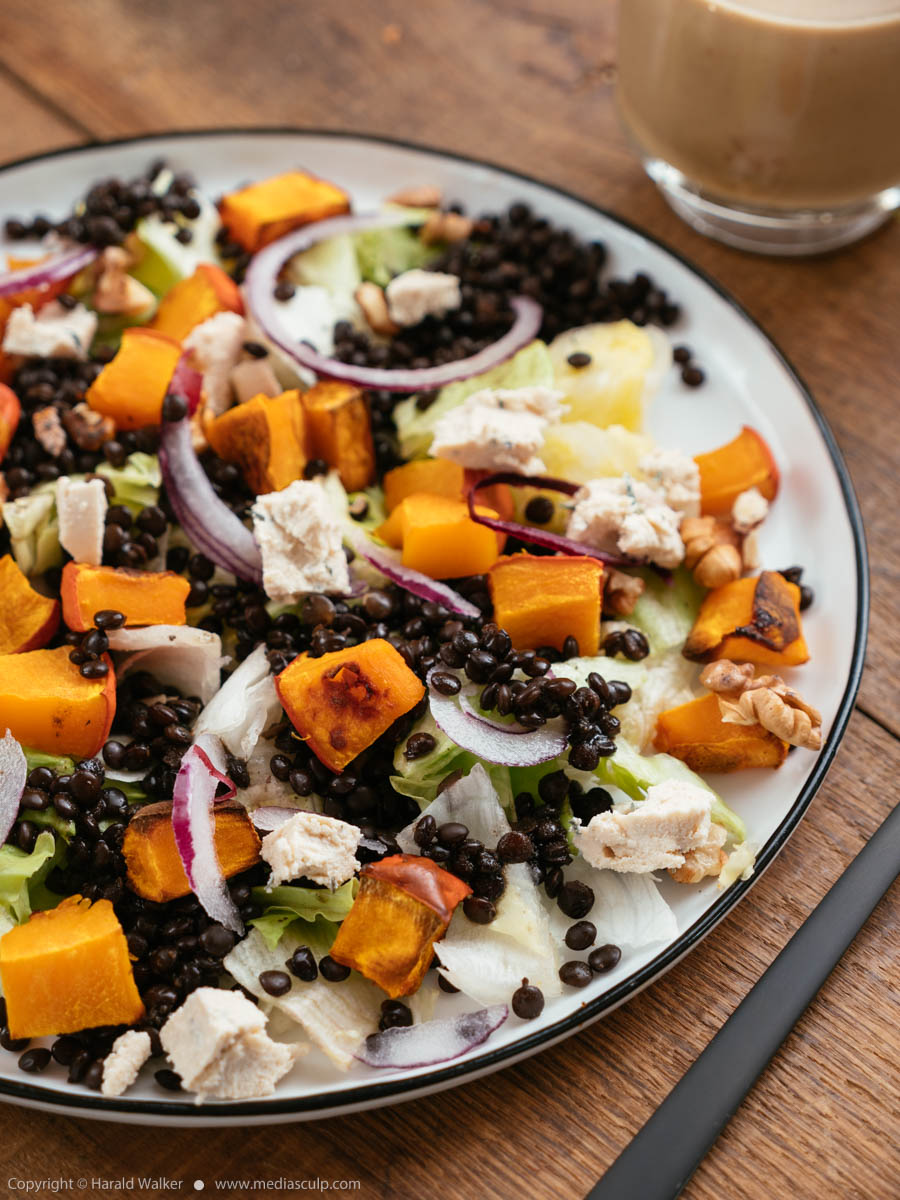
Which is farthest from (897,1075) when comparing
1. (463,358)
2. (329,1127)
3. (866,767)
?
(463,358)

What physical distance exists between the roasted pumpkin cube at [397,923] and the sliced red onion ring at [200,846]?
0.77 ft

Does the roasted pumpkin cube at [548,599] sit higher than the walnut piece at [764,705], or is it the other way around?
the roasted pumpkin cube at [548,599]

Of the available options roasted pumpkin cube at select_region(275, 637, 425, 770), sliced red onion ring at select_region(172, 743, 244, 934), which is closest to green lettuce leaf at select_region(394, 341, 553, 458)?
roasted pumpkin cube at select_region(275, 637, 425, 770)

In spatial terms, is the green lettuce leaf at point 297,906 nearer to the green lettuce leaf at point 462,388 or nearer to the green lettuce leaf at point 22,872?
the green lettuce leaf at point 22,872

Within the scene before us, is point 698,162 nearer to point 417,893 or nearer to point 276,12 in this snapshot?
point 276,12

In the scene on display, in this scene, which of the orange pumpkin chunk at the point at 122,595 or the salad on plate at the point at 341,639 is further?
the orange pumpkin chunk at the point at 122,595

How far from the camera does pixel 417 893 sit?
218cm

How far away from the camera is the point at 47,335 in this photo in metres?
3.02

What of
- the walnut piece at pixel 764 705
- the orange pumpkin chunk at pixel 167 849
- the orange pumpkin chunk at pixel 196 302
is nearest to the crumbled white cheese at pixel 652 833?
the walnut piece at pixel 764 705

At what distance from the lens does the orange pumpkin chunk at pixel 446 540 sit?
2.65 m

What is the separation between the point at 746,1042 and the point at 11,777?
1.59 meters

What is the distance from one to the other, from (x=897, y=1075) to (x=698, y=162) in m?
2.57

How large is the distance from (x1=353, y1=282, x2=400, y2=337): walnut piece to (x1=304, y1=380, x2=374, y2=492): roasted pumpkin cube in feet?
1.10

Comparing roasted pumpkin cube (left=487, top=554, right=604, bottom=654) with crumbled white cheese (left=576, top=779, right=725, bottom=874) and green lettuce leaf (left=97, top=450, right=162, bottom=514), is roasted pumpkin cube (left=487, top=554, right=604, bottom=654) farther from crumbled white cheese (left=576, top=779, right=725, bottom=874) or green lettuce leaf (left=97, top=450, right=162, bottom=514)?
green lettuce leaf (left=97, top=450, right=162, bottom=514)
